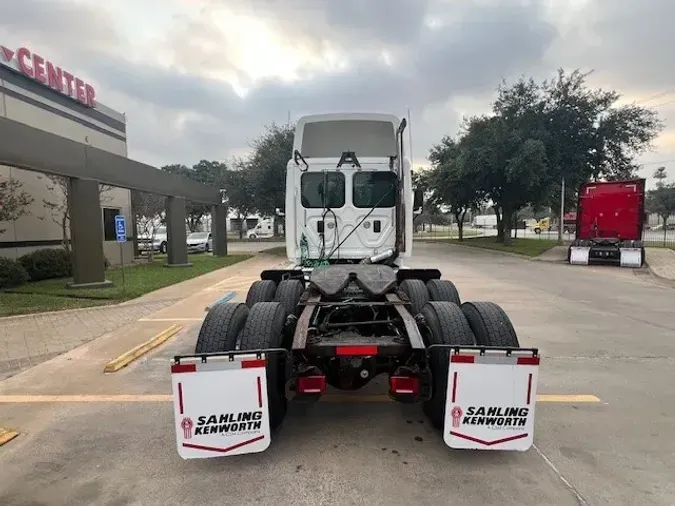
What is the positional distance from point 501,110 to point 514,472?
2561 centimetres

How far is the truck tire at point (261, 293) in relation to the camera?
5.32 m

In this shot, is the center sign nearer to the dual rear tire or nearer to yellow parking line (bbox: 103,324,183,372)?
yellow parking line (bbox: 103,324,183,372)

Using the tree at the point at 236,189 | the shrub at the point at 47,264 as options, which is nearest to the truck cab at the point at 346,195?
the shrub at the point at 47,264

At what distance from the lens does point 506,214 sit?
1228 inches

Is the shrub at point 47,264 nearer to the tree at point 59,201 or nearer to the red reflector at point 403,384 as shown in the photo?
the tree at point 59,201

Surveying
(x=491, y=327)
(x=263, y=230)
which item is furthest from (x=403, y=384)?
(x=263, y=230)

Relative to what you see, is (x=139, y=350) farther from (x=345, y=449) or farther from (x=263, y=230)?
(x=263, y=230)

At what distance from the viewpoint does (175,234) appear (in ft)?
60.7

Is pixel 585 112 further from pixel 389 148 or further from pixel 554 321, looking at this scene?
pixel 389 148

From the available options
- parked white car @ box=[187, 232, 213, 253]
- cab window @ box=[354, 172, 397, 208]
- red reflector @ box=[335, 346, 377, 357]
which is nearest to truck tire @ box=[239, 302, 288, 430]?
red reflector @ box=[335, 346, 377, 357]

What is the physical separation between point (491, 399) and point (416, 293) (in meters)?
2.04

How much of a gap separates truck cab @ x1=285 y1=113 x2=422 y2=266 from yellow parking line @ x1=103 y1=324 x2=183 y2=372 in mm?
2270

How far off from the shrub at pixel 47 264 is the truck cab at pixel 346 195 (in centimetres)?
1037

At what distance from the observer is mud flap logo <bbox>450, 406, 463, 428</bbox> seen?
10.4ft
